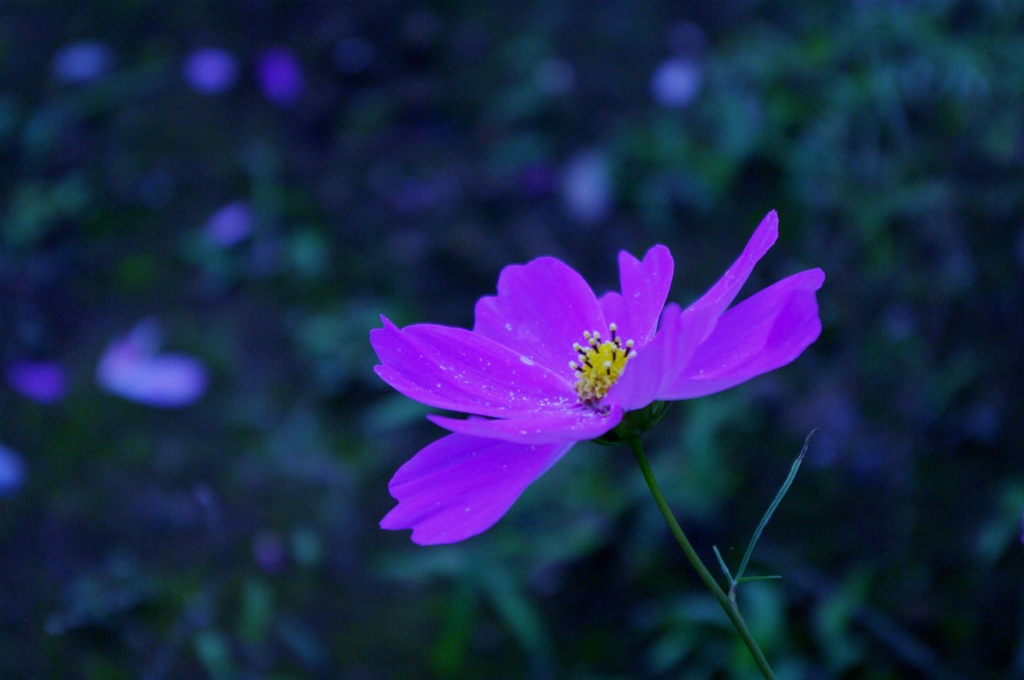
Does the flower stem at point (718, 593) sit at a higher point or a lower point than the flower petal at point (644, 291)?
lower

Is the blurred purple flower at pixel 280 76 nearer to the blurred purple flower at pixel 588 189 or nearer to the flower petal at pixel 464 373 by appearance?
the blurred purple flower at pixel 588 189

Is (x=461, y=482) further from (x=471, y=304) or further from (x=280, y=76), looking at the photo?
(x=280, y=76)

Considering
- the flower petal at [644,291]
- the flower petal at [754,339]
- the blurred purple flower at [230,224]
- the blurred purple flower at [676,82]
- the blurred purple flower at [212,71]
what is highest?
the blurred purple flower at [212,71]

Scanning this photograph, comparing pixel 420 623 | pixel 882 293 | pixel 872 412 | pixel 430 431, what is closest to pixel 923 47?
pixel 882 293

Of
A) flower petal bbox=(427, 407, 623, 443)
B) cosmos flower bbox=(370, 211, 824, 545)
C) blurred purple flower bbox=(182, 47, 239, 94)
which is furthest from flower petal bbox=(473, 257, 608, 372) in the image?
blurred purple flower bbox=(182, 47, 239, 94)

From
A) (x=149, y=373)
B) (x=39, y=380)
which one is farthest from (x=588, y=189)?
(x=39, y=380)

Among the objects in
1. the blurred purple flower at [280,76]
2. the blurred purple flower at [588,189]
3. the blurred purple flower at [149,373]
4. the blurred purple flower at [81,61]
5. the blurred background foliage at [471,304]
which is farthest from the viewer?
the blurred purple flower at [81,61]

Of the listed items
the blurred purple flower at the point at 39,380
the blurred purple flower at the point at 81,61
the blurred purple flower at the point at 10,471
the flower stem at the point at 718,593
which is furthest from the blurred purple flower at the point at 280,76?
the flower stem at the point at 718,593
